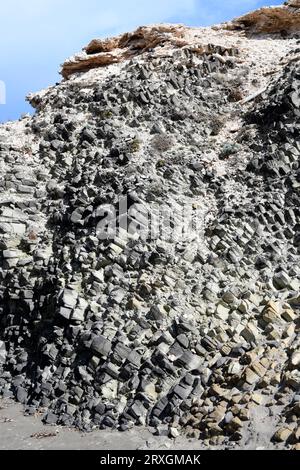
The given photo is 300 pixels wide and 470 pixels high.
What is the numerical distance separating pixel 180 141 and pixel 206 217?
13.8 ft

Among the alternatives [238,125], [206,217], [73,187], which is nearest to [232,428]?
[206,217]

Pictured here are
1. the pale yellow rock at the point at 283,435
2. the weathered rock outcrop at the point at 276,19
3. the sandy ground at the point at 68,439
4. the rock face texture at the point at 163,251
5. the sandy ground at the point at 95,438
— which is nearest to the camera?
the pale yellow rock at the point at 283,435

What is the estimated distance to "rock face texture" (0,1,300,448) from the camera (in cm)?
1216

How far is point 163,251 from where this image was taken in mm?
15125

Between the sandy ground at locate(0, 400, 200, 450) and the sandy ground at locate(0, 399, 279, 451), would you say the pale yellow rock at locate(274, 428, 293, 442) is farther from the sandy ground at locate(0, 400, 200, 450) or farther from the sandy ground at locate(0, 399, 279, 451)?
the sandy ground at locate(0, 400, 200, 450)

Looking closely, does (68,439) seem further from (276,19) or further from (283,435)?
(276,19)

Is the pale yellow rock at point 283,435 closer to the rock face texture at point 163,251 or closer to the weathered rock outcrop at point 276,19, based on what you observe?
the rock face texture at point 163,251

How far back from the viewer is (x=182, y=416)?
11656 millimetres

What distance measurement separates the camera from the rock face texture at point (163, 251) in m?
12.2

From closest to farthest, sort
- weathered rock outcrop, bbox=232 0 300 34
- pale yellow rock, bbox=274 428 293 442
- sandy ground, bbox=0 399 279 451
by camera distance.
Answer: pale yellow rock, bbox=274 428 293 442 < sandy ground, bbox=0 399 279 451 < weathered rock outcrop, bbox=232 0 300 34

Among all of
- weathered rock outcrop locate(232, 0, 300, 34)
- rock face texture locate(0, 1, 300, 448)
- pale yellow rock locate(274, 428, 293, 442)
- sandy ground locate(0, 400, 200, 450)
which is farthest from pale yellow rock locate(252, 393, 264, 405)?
weathered rock outcrop locate(232, 0, 300, 34)

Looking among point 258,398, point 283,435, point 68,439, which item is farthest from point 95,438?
point 283,435

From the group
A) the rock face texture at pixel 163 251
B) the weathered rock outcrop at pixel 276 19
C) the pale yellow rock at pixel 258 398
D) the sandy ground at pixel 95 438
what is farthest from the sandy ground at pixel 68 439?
the weathered rock outcrop at pixel 276 19
